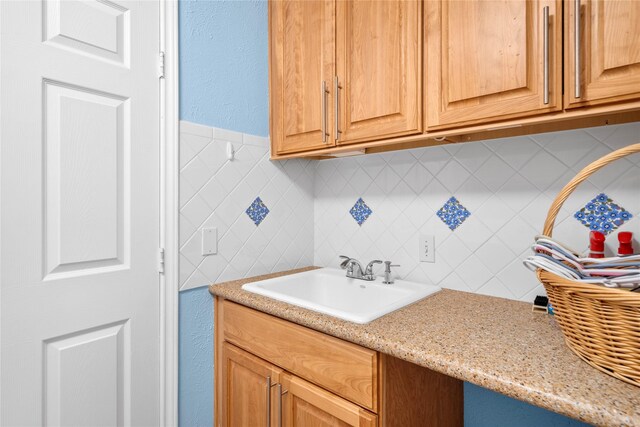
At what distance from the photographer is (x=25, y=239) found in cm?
101

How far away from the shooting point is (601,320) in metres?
0.64

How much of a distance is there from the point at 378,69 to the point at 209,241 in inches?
37.6

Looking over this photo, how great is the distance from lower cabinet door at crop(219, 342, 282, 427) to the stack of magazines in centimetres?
88

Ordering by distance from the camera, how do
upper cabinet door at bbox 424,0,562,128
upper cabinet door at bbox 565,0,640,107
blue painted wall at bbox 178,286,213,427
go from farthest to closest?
blue painted wall at bbox 178,286,213,427 → upper cabinet door at bbox 424,0,562,128 → upper cabinet door at bbox 565,0,640,107

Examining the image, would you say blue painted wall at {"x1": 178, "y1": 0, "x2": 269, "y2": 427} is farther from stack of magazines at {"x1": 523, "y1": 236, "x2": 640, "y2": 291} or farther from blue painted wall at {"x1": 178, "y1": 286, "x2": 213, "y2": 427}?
stack of magazines at {"x1": 523, "y1": 236, "x2": 640, "y2": 291}

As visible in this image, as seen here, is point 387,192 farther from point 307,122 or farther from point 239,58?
point 239,58

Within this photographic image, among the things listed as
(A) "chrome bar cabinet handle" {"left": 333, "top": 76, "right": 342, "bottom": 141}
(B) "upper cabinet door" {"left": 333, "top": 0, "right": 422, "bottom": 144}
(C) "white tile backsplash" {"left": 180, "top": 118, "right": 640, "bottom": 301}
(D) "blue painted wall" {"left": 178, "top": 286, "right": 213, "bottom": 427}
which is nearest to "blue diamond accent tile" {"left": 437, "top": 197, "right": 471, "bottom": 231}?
(C) "white tile backsplash" {"left": 180, "top": 118, "right": 640, "bottom": 301}

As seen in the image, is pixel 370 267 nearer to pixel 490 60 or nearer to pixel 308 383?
pixel 308 383

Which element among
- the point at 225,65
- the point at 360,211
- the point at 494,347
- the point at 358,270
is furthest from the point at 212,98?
the point at 494,347

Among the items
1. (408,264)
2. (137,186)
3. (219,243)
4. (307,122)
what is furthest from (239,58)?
(408,264)

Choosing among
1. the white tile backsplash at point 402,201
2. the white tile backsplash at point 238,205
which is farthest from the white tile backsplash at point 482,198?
the white tile backsplash at point 238,205

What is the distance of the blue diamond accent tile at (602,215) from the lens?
1022 millimetres

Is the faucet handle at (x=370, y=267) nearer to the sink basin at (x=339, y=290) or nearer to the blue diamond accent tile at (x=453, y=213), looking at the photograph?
the sink basin at (x=339, y=290)

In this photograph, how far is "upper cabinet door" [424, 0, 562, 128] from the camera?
2.87ft
